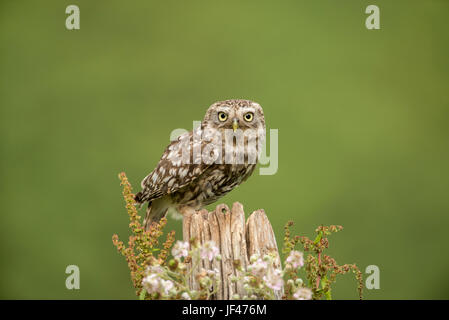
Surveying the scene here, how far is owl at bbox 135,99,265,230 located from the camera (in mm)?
3107

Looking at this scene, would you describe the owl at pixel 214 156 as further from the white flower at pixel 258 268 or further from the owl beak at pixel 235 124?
the white flower at pixel 258 268

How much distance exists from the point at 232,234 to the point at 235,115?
2.94 feet

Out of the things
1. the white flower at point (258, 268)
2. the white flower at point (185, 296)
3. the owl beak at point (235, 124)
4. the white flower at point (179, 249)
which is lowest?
the white flower at point (185, 296)

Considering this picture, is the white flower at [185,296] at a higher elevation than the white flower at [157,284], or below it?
below

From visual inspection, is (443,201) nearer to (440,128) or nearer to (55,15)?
(440,128)

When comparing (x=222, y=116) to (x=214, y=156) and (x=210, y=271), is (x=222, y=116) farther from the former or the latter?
(x=210, y=271)

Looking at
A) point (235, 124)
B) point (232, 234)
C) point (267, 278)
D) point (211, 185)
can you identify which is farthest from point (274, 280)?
point (211, 185)

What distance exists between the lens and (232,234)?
2367 mm

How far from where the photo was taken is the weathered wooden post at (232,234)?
2.29m

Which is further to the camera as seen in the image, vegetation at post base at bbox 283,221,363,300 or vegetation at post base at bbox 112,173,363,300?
vegetation at post base at bbox 283,221,363,300

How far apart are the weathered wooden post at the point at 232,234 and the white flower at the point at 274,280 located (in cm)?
38

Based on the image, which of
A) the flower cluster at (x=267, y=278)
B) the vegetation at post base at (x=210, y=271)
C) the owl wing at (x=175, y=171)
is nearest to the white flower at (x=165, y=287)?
the vegetation at post base at (x=210, y=271)

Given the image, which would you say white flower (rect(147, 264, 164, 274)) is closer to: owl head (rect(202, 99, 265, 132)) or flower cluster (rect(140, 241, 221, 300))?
flower cluster (rect(140, 241, 221, 300))

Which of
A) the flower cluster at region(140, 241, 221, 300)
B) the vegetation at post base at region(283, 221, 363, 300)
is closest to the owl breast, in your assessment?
the vegetation at post base at region(283, 221, 363, 300)
